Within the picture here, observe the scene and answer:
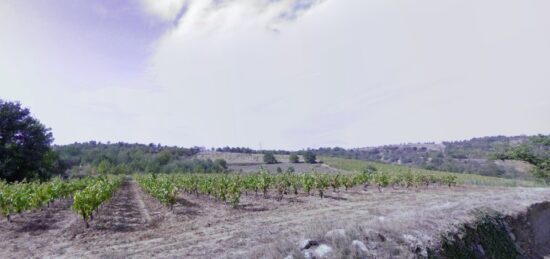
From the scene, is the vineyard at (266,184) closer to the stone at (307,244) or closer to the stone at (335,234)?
the stone at (335,234)

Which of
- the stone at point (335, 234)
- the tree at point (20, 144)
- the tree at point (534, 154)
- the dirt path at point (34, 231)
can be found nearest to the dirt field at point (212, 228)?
the dirt path at point (34, 231)

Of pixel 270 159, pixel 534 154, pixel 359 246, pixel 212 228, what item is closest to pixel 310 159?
pixel 270 159

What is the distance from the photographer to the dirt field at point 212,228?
17.0 ft

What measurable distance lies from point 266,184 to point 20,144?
28505 millimetres

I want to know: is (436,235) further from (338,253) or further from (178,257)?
(178,257)

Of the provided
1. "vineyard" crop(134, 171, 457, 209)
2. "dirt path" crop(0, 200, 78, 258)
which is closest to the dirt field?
"dirt path" crop(0, 200, 78, 258)

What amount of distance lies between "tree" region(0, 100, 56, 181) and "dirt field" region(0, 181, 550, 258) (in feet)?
65.2

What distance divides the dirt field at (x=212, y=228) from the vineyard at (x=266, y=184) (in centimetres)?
131

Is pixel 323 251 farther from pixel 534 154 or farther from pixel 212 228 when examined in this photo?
pixel 534 154

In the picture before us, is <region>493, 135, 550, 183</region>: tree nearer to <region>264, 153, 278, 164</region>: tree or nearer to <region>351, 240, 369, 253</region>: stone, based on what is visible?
<region>351, 240, 369, 253</region>: stone

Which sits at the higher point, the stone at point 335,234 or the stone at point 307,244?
the stone at point 335,234

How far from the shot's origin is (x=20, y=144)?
37.1m

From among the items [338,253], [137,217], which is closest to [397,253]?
[338,253]

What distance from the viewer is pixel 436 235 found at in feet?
17.9
